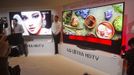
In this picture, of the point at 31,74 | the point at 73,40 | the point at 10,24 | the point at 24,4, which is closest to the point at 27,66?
the point at 31,74

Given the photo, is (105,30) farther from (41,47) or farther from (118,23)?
(41,47)

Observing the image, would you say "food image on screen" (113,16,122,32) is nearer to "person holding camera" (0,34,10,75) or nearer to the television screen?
"person holding camera" (0,34,10,75)

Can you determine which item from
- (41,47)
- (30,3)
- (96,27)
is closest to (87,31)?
(96,27)

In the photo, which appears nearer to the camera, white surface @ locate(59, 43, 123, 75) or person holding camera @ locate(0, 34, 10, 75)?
person holding camera @ locate(0, 34, 10, 75)

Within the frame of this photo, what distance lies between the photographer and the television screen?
7.75 m

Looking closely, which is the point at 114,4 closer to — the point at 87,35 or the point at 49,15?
the point at 87,35

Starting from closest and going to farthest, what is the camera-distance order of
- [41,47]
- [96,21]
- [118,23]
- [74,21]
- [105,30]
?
[118,23] < [105,30] < [96,21] < [74,21] < [41,47]

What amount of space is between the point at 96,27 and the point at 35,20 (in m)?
3.28

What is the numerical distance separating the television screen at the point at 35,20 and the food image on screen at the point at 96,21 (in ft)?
3.43

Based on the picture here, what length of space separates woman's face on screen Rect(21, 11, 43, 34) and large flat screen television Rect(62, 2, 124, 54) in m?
1.26

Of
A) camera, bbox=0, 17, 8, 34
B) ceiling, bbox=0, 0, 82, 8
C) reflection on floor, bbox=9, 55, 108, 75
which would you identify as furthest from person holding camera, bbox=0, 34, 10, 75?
ceiling, bbox=0, 0, 82, 8

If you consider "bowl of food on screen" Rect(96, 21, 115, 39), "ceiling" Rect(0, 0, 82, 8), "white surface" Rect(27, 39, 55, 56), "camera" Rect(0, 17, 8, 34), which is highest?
"ceiling" Rect(0, 0, 82, 8)

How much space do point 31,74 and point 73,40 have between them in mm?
2129

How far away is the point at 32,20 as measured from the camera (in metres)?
7.83
